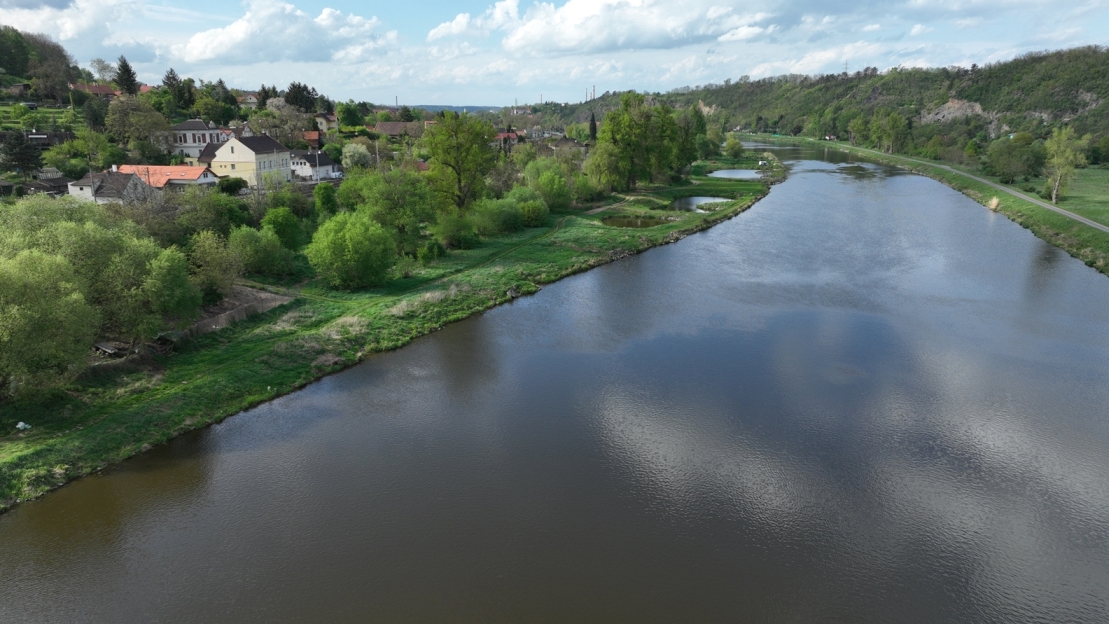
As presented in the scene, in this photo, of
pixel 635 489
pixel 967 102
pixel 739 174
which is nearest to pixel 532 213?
pixel 635 489

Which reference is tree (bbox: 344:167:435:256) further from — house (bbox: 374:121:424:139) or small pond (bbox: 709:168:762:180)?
small pond (bbox: 709:168:762:180)

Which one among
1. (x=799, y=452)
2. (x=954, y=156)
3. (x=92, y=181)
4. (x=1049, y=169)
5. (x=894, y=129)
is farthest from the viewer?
(x=894, y=129)

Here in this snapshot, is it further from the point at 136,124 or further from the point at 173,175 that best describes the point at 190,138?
the point at 173,175

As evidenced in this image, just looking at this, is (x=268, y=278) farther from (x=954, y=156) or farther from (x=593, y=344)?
(x=954, y=156)

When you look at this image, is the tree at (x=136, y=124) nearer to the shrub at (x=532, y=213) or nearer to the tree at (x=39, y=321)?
the shrub at (x=532, y=213)

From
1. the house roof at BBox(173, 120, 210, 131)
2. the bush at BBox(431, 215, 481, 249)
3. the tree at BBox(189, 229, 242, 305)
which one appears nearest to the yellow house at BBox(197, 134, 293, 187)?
the house roof at BBox(173, 120, 210, 131)

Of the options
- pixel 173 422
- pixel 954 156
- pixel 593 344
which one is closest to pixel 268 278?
pixel 173 422
